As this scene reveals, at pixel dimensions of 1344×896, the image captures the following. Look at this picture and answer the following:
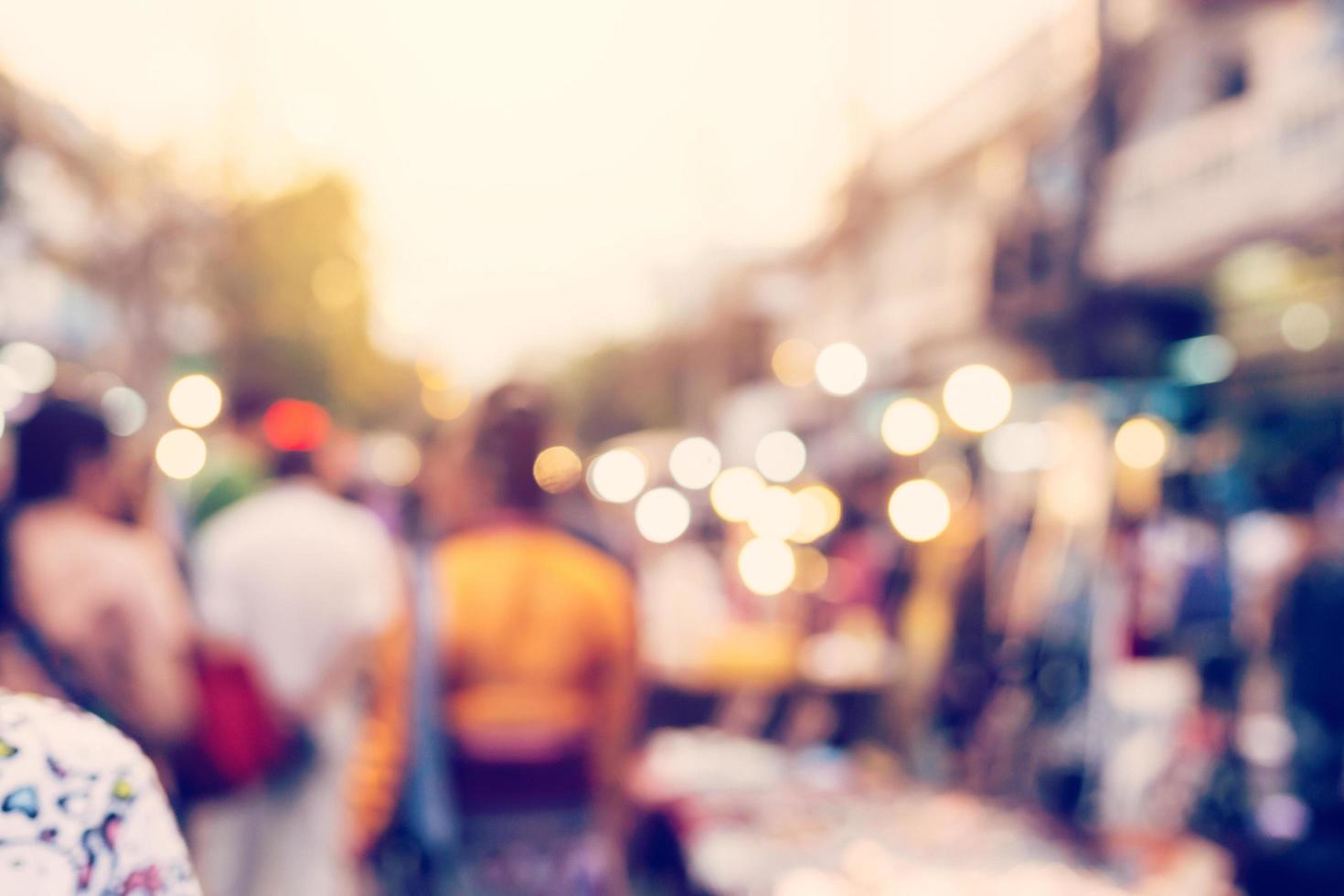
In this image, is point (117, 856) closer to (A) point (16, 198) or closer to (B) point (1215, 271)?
(B) point (1215, 271)

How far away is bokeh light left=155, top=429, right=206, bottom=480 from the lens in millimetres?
16750

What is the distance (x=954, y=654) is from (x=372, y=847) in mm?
5748

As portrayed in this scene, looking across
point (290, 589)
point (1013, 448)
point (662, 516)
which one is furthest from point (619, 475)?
point (290, 589)

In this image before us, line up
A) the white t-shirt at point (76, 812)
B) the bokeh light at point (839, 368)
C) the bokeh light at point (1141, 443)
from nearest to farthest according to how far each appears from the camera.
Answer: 1. the white t-shirt at point (76, 812)
2. the bokeh light at point (1141, 443)
3. the bokeh light at point (839, 368)

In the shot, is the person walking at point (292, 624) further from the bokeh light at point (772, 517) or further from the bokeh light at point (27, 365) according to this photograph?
the bokeh light at point (27, 365)

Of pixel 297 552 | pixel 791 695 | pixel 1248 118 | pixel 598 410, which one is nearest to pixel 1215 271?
pixel 1248 118

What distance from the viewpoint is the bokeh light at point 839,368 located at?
13.9m

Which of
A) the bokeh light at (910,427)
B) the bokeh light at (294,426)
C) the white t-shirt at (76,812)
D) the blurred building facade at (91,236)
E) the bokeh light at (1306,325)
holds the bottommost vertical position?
the white t-shirt at (76,812)

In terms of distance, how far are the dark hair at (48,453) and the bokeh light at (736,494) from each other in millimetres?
8914

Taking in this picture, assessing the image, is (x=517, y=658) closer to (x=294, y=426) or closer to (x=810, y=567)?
(x=294, y=426)

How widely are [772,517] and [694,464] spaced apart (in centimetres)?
1093

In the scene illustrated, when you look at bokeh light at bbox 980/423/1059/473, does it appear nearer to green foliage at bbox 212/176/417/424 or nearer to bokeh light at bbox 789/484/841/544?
bokeh light at bbox 789/484/841/544

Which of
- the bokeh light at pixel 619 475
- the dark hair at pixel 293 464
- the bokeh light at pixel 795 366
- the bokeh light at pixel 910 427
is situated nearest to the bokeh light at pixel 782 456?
the bokeh light at pixel 619 475

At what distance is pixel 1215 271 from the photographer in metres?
10.4
